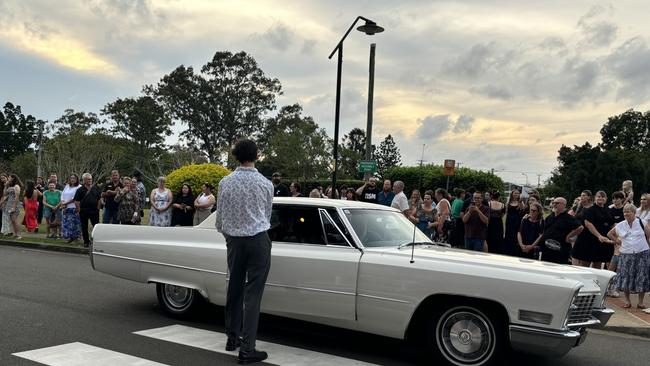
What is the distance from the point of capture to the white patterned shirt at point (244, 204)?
16.4ft

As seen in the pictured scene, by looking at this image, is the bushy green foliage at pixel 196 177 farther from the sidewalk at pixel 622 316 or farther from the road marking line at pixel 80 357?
the road marking line at pixel 80 357

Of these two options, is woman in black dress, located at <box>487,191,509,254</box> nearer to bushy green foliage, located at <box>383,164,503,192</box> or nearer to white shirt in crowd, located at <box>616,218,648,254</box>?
white shirt in crowd, located at <box>616,218,648,254</box>

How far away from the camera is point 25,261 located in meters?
11.1

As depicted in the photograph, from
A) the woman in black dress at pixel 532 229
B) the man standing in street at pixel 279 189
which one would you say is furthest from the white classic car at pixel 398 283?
the man standing in street at pixel 279 189

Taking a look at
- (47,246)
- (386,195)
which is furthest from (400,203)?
(47,246)

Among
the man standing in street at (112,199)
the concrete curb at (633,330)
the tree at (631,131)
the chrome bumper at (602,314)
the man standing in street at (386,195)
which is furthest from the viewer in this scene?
the tree at (631,131)

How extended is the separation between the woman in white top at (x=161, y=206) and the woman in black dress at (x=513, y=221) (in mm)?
7242

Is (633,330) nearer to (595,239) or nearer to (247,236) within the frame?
(595,239)

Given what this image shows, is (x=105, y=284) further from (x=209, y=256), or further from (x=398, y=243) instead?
(x=398, y=243)

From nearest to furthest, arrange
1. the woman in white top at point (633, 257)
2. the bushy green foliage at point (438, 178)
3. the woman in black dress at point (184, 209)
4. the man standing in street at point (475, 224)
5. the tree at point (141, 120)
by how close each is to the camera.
Result: 1. the woman in white top at point (633, 257)
2. the man standing in street at point (475, 224)
3. the woman in black dress at point (184, 209)
4. the bushy green foliage at point (438, 178)
5. the tree at point (141, 120)

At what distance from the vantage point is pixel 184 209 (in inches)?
496

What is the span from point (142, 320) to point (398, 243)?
3.07m

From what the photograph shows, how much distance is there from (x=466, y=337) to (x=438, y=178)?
99.1 ft

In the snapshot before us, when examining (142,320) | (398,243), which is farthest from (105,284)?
(398,243)
